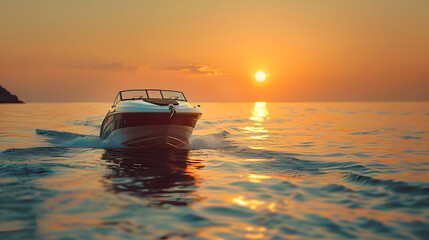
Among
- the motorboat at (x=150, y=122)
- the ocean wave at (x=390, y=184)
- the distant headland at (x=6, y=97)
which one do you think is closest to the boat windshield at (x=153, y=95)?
the motorboat at (x=150, y=122)

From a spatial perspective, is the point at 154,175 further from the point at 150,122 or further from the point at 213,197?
the point at 150,122

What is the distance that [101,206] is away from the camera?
5.85 m

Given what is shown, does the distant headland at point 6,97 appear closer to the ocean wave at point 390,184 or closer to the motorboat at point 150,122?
the motorboat at point 150,122

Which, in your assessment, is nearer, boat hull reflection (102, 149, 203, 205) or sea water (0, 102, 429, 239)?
sea water (0, 102, 429, 239)

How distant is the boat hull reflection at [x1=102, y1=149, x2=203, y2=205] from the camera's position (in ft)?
22.1

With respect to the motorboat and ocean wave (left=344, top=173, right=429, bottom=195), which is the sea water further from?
the motorboat

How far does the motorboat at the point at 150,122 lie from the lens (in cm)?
1321

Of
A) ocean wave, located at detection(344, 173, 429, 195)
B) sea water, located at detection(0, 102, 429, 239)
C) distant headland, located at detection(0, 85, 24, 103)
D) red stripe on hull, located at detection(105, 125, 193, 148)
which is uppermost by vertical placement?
distant headland, located at detection(0, 85, 24, 103)

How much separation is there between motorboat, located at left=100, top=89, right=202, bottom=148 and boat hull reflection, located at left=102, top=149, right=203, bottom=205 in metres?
0.60

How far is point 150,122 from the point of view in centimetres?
1328

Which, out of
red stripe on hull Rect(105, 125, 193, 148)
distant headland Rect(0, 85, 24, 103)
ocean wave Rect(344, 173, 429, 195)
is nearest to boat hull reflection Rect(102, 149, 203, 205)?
red stripe on hull Rect(105, 125, 193, 148)

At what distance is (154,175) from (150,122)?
4754 millimetres

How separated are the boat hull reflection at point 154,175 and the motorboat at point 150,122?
23.7 inches

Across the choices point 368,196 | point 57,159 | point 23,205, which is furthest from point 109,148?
point 368,196
